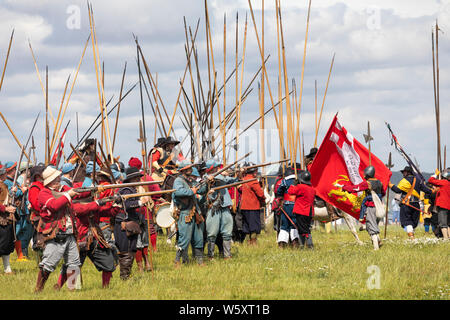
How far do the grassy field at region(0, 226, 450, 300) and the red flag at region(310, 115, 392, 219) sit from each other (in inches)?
44.3

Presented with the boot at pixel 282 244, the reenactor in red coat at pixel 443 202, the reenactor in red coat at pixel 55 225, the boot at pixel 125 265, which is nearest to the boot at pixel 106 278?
the reenactor in red coat at pixel 55 225

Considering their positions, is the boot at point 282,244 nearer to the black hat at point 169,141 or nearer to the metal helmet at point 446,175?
the black hat at point 169,141

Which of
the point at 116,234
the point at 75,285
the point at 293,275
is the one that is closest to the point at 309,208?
the point at 293,275

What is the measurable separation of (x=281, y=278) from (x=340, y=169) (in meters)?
4.71

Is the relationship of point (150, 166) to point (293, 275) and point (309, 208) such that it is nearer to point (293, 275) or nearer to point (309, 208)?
point (309, 208)

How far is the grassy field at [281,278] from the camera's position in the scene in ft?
30.2

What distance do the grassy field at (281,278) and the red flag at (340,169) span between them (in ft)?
3.69

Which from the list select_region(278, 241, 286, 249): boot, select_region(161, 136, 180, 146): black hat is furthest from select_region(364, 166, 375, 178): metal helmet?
select_region(161, 136, 180, 146): black hat

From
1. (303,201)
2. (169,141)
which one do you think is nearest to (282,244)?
(303,201)

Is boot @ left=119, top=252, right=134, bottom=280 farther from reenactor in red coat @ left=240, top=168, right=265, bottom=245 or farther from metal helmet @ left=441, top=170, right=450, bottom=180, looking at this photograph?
metal helmet @ left=441, top=170, right=450, bottom=180

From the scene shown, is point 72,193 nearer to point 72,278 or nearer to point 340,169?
point 72,278

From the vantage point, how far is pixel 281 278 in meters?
10.6

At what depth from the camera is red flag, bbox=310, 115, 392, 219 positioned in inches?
580

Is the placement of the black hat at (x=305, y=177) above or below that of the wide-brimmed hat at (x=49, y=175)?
below
